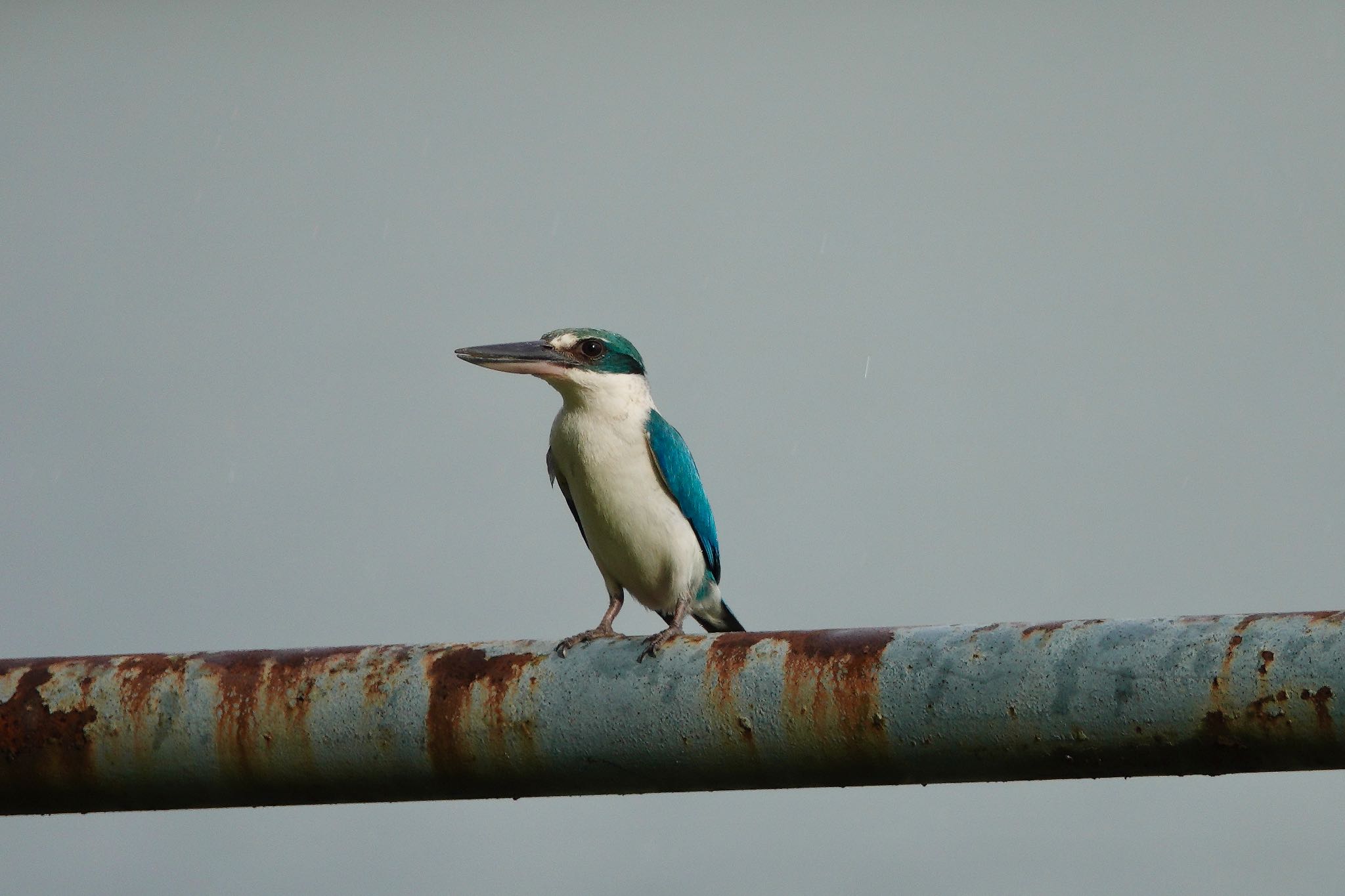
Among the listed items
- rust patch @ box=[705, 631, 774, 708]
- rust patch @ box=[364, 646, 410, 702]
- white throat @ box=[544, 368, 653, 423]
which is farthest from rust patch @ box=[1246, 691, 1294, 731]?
white throat @ box=[544, 368, 653, 423]

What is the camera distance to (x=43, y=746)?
232 cm

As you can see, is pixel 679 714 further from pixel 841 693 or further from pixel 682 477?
pixel 682 477

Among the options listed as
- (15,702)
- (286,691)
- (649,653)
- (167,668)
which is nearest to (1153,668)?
(649,653)

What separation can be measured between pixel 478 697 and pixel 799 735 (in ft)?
1.86

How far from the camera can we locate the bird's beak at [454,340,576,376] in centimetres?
573

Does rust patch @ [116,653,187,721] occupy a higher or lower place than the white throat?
lower

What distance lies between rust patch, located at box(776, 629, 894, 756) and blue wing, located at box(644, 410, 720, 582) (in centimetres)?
379

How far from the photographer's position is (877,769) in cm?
210

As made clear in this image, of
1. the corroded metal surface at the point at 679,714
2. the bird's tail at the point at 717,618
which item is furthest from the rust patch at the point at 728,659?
the bird's tail at the point at 717,618

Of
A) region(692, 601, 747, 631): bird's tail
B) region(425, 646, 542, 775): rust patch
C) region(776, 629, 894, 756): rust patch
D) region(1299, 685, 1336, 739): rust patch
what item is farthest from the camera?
region(692, 601, 747, 631): bird's tail

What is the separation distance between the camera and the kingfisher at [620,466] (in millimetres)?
5891

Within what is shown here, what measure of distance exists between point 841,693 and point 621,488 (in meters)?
3.81

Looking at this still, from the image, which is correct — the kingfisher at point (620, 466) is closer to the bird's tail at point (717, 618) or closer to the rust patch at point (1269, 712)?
the bird's tail at point (717, 618)

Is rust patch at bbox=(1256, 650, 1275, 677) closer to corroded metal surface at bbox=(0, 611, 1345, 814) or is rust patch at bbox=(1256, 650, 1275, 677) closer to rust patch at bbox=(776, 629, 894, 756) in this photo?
corroded metal surface at bbox=(0, 611, 1345, 814)
